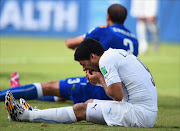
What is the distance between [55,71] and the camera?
9.87 m

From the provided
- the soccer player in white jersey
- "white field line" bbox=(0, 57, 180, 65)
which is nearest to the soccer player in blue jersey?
"white field line" bbox=(0, 57, 180, 65)

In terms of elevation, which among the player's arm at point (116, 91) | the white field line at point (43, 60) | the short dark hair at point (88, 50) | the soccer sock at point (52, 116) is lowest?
the white field line at point (43, 60)

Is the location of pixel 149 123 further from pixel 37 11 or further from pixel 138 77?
pixel 37 11

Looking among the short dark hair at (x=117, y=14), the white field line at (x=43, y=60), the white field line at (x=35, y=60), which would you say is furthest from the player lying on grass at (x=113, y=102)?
the white field line at (x=35, y=60)

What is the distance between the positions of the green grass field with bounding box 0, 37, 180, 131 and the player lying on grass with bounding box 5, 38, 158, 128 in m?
0.09

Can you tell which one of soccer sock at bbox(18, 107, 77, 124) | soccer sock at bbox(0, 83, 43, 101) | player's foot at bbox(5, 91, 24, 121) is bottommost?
soccer sock at bbox(0, 83, 43, 101)

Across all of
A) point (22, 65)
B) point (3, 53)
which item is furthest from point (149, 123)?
point (3, 53)

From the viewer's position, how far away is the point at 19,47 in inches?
612

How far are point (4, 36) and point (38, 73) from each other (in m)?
10.5

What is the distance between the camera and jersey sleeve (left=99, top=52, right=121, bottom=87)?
3779 mm

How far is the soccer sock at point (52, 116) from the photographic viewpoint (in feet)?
13.0

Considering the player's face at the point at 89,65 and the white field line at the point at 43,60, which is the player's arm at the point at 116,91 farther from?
the white field line at the point at 43,60

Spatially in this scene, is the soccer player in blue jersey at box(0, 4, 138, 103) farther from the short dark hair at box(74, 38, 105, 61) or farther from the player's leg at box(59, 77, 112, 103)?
the short dark hair at box(74, 38, 105, 61)

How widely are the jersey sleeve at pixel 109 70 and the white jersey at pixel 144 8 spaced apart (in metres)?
12.9
